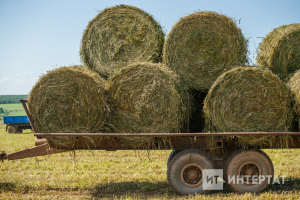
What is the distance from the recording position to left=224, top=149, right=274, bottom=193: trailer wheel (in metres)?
5.10

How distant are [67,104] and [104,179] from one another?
7.88 feet

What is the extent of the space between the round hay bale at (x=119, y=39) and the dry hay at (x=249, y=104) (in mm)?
1750

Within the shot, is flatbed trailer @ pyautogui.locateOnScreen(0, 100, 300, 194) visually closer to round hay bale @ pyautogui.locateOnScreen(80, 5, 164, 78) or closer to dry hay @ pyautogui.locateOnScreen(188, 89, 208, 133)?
dry hay @ pyautogui.locateOnScreen(188, 89, 208, 133)

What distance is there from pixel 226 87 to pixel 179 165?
168 centimetres

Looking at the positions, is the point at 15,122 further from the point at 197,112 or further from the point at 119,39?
the point at 197,112

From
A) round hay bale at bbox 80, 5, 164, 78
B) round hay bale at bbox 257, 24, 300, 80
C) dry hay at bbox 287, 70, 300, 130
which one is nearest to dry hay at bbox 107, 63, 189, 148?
round hay bale at bbox 80, 5, 164, 78

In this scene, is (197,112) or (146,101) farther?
(197,112)

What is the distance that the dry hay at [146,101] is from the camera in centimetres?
492

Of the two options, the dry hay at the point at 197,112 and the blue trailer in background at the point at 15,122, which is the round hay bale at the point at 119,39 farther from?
the blue trailer in background at the point at 15,122

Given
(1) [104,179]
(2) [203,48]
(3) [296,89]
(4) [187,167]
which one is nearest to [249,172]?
(4) [187,167]

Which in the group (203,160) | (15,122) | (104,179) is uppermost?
(15,122)

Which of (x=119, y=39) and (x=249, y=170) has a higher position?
(x=119, y=39)

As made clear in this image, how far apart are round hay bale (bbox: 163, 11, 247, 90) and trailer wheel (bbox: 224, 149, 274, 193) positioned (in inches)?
58.1

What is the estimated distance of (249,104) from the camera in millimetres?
4832
